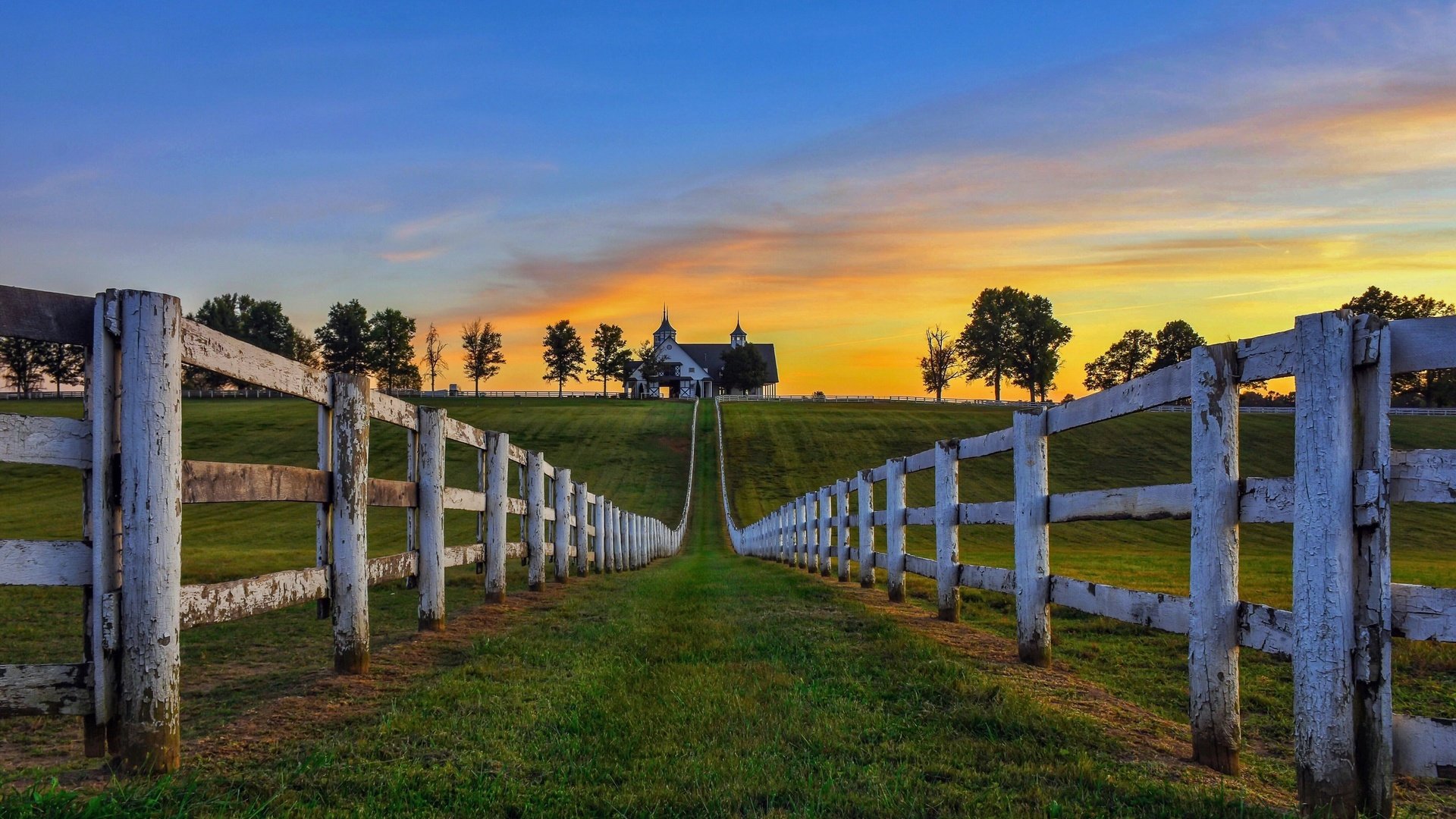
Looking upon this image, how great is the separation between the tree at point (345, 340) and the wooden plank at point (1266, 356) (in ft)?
383

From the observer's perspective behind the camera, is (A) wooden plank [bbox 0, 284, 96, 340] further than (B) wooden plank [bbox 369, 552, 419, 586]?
No

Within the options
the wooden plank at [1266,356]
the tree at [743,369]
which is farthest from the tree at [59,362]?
the wooden plank at [1266,356]

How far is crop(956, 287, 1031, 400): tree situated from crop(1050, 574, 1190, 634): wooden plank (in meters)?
109

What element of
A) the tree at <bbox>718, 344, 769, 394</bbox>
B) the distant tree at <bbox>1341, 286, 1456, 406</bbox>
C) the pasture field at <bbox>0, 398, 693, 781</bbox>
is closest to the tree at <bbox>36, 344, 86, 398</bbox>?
the pasture field at <bbox>0, 398, 693, 781</bbox>

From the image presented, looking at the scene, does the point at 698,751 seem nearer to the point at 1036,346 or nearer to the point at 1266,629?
the point at 1266,629

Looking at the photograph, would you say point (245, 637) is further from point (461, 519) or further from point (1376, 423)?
point (461, 519)

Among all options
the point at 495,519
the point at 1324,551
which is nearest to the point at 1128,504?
the point at 1324,551

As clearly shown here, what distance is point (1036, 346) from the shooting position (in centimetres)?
10975

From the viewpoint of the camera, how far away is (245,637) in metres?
6.61

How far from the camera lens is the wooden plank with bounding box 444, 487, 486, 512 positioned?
7.29 m

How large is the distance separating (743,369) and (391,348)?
147 ft

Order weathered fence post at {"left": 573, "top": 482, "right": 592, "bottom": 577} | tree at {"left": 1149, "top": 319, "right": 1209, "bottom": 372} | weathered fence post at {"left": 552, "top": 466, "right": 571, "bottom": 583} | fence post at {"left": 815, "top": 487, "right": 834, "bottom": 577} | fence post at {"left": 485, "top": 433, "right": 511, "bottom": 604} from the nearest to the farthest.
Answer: fence post at {"left": 485, "top": 433, "right": 511, "bottom": 604}
weathered fence post at {"left": 552, "top": 466, "right": 571, "bottom": 583}
weathered fence post at {"left": 573, "top": 482, "right": 592, "bottom": 577}
fence post at {"left": 815, "top": 487, "right": 834, "bottom": 577}
tree at {"left": 1149, "top": 319, "right": 1209, "bottom": 372}

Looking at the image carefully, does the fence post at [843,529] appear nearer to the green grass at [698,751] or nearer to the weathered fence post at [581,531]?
the weathered fence post at [581,531]

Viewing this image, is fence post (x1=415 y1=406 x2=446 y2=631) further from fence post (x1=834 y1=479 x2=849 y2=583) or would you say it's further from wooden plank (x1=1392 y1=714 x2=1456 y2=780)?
fence post (x1=834 y1=479 x2=849 y2=583)
